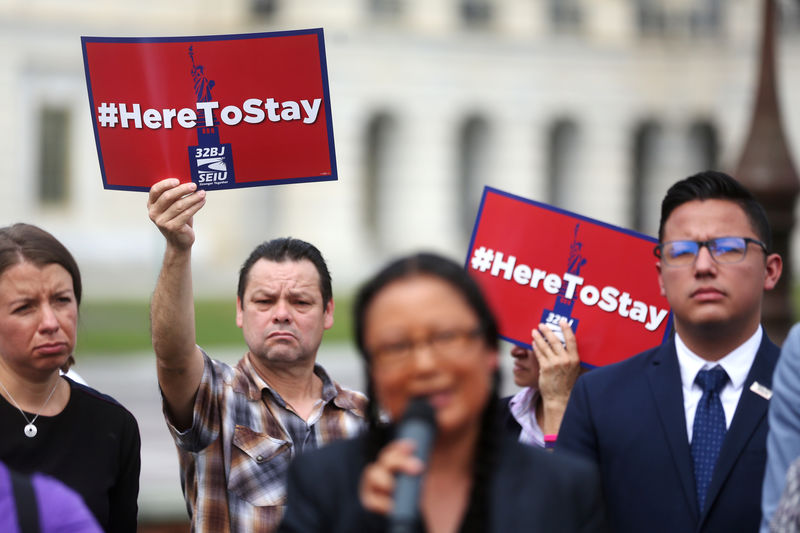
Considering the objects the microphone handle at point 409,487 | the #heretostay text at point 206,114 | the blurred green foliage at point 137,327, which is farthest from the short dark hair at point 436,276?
the blurred green foliage at point 137,327

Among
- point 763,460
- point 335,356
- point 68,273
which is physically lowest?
point 335,356

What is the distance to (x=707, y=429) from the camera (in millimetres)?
3621

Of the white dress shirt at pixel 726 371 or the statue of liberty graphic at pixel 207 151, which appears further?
the statue of liberty graphic at pixel 207 151

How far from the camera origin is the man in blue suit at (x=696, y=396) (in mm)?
3527

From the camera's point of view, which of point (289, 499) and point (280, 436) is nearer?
point (289, 499)

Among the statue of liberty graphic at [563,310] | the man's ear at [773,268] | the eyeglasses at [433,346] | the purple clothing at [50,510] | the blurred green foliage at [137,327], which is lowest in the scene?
the blurred green foliage at [137,327]

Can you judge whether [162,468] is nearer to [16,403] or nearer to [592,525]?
[16,403]

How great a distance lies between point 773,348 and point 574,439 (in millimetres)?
656

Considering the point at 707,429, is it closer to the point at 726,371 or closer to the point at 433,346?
the point at 726,371

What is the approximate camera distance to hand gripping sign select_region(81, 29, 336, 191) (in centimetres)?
454

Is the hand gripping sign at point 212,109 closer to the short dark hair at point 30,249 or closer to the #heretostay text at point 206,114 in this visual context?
the #heretostay text at point 206,114

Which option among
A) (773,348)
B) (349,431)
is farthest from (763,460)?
(349,431)

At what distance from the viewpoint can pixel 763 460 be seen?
11.6ft

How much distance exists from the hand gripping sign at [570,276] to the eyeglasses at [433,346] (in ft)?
6.55
